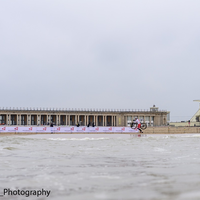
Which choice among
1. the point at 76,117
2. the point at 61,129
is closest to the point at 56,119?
the point at 76,117

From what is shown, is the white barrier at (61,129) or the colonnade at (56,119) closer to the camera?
the white barrier at (61,129)

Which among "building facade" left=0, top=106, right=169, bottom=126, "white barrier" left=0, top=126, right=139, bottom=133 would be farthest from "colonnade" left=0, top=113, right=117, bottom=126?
"white barrier" left=0, top=126, right=139, bottom=133

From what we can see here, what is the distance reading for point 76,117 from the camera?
119 metres

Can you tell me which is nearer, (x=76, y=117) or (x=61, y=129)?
(x=61, y=129)

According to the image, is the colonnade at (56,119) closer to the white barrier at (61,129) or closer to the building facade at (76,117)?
the building facade at (76,117)

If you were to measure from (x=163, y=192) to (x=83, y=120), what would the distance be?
116211 millimetres

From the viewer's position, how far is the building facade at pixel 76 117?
114 m

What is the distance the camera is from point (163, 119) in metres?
123

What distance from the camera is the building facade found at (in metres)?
114

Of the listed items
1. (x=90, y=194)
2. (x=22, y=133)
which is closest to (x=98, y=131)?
(x=22, y=133)

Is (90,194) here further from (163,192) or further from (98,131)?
(98,131)

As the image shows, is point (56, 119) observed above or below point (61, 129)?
below

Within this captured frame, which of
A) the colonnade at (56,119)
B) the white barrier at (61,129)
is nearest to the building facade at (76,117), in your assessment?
the colonnade at (56,119)

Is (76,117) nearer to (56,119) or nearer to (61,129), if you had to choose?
(56,119)
